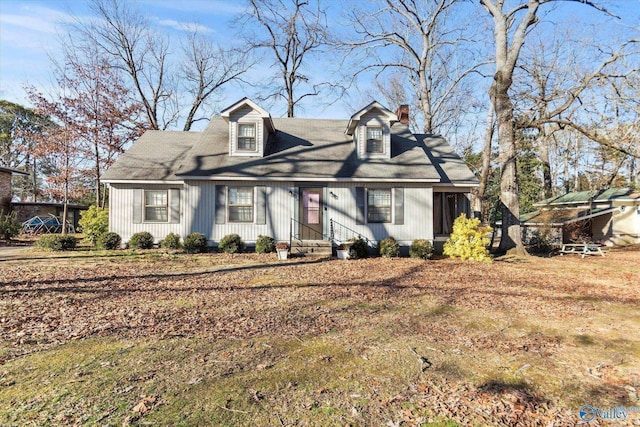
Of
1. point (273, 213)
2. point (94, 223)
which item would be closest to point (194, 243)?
point (273, 213)

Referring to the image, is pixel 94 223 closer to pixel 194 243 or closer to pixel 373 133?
pixel 194 243

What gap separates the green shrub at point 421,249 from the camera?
13.1m

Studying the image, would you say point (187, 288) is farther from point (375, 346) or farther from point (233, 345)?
point (375, 346)

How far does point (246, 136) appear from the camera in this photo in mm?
14797

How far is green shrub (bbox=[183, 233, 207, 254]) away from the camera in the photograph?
513 inches

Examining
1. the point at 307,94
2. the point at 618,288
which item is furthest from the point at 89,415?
the point at 307,94

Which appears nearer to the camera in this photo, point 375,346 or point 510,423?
point 510,423

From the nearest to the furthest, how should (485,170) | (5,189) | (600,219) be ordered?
(485,170) → (600,219) → (5,189)

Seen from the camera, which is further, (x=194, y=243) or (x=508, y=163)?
(x=508, y=163)

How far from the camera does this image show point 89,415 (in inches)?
113

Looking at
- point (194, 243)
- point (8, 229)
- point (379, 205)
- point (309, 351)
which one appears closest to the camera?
point (309, 351)

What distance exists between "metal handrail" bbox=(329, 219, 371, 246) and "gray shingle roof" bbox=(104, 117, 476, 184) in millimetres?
1919

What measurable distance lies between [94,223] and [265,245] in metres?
7.21

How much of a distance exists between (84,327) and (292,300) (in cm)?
337
